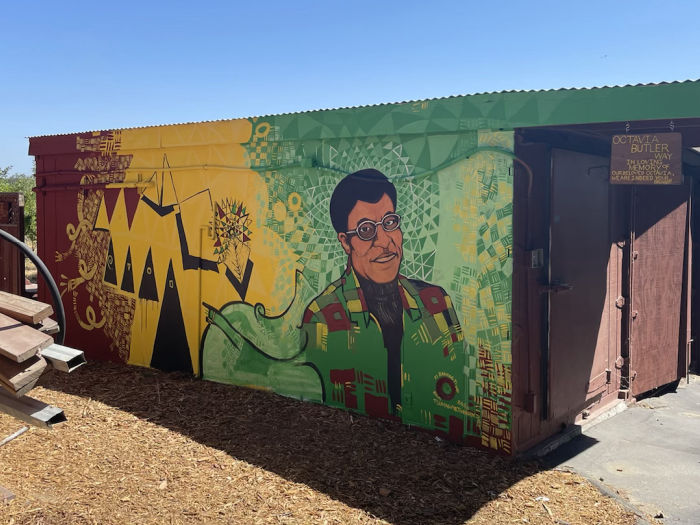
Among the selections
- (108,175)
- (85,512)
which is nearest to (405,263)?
(85,512)

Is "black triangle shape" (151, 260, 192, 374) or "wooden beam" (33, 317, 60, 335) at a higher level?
"wooden beam" (33, 317, 60, 335)

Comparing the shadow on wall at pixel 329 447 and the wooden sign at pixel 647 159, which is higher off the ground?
the wooden sign at pixel 647 159

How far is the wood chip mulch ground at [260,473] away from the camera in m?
4.61

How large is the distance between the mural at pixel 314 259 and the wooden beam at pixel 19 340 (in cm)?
365

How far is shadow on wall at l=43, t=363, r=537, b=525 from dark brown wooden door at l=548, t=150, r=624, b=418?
1.32 meters

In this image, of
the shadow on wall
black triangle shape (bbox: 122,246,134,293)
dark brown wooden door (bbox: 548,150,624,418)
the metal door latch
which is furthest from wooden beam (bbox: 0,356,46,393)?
black triangle shape (bbox: 122,246,134,293)

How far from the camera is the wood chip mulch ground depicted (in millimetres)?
4609

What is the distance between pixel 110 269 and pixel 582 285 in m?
5.90

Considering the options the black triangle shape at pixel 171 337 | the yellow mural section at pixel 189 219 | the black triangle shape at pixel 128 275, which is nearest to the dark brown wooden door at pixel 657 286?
the yellow mural section at pixel 189 219

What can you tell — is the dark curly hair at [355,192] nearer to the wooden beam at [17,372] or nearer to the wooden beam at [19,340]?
the wooden beam at [19,340]

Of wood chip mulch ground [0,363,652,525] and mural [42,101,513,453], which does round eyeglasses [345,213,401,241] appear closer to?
mural [42,101,513,453]

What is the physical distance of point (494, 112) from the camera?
5.48 m

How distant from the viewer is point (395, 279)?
621 centimetres

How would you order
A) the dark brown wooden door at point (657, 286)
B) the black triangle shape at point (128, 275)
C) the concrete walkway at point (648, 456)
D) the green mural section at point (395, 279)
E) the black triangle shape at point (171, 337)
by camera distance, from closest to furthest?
the concrete walkway at point (648, 456), the green mural section at point (395, 279), the dark brown wooden door at point (657, 286), the black triangle shape at point (171, 337), the black triangle shape at point (128, 275)
